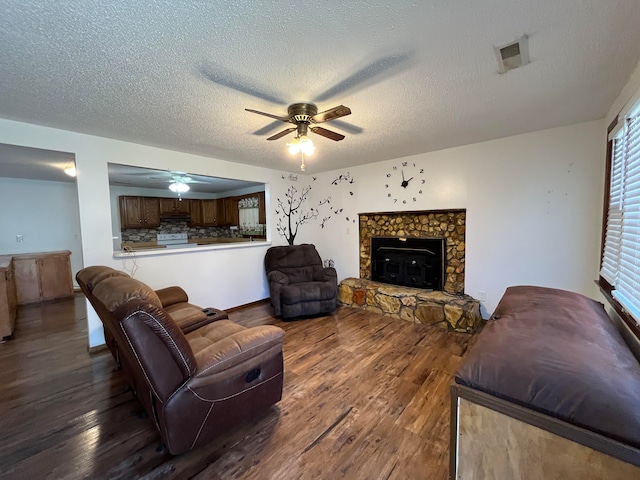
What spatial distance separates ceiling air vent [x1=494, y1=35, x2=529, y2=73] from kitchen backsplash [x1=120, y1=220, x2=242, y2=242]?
610 cm

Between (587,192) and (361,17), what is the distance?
3036mm

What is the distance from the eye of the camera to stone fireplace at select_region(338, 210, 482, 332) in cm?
339

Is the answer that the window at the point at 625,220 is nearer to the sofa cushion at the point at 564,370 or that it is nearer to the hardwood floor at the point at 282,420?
the sofa cushion at the point at 564,370

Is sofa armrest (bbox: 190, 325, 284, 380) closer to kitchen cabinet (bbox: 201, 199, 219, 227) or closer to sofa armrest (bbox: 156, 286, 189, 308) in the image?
sofa armrest (bbox: 156, 286, 189, 308)

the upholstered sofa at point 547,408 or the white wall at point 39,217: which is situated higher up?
the white wall at point 39,217

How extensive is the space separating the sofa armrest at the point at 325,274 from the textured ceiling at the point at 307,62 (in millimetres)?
2227

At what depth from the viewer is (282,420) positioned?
1862 mm

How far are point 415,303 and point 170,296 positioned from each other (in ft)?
10.1

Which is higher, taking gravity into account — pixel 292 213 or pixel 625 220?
pixel 292 213

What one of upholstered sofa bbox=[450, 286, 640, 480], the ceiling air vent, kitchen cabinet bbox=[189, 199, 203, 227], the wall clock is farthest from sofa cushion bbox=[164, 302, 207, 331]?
kitchen cabinet bbox=[189, 199, 203, 227]

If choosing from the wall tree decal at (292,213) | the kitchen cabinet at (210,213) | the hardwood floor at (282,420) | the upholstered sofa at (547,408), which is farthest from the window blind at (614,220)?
the kitchen cabinet at (210,213)

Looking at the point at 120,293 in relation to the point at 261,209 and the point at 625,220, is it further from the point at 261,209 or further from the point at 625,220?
the point at 261,209

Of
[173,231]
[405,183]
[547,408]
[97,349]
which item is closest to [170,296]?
[97,349]

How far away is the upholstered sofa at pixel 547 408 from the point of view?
0.86m
